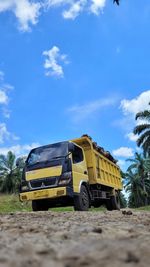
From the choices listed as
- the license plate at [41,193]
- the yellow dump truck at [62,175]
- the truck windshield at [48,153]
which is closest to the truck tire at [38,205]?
the yellow dump truck at [62,175]

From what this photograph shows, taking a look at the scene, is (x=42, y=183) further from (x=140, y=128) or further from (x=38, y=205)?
(x=140, y=128)

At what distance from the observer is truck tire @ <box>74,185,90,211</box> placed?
14539mm

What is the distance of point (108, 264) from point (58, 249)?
824 millimetres

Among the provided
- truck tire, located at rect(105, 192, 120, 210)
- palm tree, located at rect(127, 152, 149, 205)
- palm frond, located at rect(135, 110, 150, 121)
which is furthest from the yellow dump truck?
palm tree, located at rect(127, 152, 149, 205)

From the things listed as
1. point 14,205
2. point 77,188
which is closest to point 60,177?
point 77,188

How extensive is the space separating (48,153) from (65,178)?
4.31ft

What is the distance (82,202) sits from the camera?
48.8ft

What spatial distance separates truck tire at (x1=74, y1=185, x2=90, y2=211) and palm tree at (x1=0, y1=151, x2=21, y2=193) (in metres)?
69.4

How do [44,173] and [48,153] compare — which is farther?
[48,153]

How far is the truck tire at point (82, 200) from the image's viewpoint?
1454 cm

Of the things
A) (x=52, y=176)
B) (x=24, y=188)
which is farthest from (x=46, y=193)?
(x=24, y=188)

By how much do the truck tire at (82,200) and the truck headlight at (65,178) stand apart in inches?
25.9

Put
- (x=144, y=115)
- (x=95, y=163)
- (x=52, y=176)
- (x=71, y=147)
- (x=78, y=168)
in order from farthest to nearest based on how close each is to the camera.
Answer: (x=144, y=115) → (x=95, y=163) → (x=78, y=168) → (x=71, y=147) → (x=52, y=176)

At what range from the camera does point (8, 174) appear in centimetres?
8606
